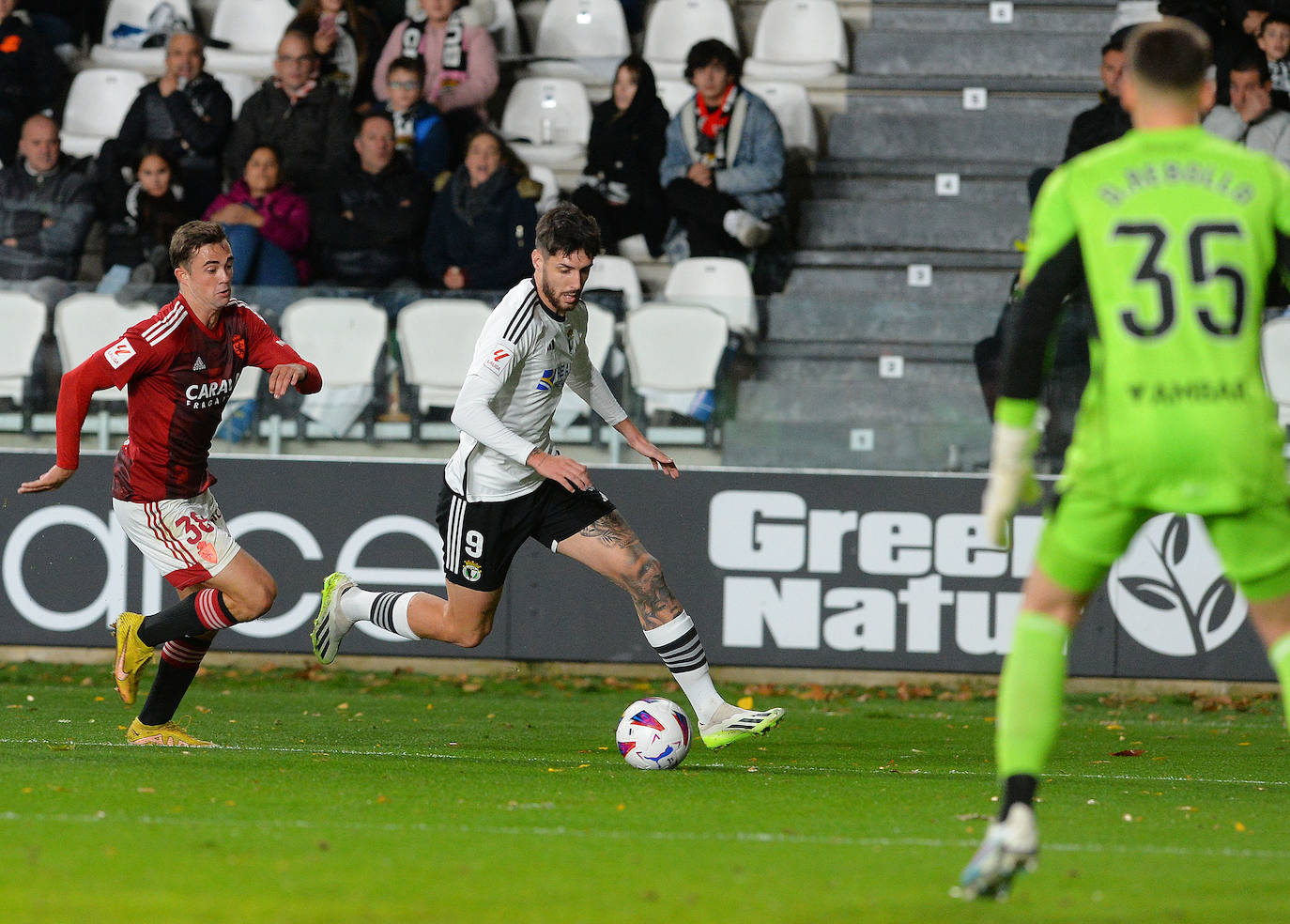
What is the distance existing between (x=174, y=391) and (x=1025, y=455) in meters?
4.19

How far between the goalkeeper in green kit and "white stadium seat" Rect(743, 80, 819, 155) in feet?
33.8

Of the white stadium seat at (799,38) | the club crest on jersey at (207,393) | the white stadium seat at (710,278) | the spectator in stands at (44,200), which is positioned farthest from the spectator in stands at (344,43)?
the club crest on jersey at (207,393)

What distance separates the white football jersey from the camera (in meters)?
7.02

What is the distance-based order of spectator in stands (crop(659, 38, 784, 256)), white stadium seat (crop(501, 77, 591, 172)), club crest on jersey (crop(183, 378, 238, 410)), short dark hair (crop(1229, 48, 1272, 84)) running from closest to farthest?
1. club crest on jersey (crop(183, 378, 238, 410))
2. short dark hair (crop(1229, 48, 1272, 84))
3. spectator in stands (crop(659, 38, 784, 256))
4. white stadium seat (crop(501, 77, 591, 172))

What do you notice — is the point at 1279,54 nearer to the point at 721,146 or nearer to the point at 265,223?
Result: the point at 721,146

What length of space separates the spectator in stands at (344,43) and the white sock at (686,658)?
27.7 feet

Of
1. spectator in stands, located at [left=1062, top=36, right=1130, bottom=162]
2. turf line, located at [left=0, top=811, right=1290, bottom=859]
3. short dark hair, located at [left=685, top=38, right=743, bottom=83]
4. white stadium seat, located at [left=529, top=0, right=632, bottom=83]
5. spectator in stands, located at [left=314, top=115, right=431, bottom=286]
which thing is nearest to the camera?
turf line, located at [left=0, top=811, right=1290, bottom=859]

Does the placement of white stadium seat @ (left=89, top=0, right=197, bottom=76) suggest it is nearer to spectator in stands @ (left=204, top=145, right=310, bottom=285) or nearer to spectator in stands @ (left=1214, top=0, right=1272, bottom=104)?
spectator in stands @ (left=204, top=145, right=310, bottom=285)

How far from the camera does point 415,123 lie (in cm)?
1355

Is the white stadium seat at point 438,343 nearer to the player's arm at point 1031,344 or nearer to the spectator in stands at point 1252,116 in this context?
the spectator in stands at point 1252,116

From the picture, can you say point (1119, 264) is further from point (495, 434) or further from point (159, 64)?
point (159, 64)

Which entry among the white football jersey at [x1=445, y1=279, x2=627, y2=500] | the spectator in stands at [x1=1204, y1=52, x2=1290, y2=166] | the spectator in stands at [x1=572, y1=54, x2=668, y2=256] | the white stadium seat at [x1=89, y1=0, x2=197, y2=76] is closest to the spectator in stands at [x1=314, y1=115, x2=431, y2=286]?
the spectator in stands at [x1=572, y1=54, x2=668, y2=256]

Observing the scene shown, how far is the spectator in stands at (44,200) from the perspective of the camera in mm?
12547

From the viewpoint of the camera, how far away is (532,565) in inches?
421
